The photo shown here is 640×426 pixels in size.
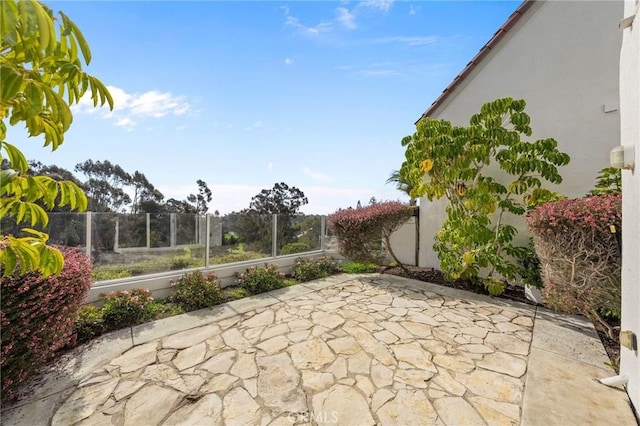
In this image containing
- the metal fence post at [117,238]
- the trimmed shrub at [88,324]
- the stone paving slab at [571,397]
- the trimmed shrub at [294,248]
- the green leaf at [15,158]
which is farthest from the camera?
the trimmed shrub at [294,248]

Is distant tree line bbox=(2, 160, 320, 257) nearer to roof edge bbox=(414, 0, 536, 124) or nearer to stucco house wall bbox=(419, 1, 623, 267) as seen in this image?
roof edge bbox=(414, 0, 536, 124)

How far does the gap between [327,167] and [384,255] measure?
14.5 ft

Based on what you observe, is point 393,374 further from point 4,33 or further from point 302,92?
point 302,92

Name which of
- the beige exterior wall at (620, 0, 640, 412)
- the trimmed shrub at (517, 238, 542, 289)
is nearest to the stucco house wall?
the trimmed shrub at (517, 238, 542, 289)

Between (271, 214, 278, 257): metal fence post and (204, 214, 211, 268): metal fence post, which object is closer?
(204, 214, 211, 268): metal fence post

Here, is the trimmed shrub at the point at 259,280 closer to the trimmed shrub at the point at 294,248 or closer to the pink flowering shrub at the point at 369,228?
the trimmed shrub at the point at 294,248

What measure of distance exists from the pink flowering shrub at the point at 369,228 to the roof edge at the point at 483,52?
9.72ft

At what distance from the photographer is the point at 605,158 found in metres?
4.80

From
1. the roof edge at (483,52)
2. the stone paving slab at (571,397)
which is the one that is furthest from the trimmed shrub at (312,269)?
the roof edge at (483,52)

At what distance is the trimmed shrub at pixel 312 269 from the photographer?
6.54m

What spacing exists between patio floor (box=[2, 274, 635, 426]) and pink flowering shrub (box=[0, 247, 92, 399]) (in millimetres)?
276

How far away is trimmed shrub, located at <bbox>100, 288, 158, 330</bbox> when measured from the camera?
3713 mm

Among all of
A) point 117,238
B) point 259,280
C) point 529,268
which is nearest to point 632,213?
point 529,268

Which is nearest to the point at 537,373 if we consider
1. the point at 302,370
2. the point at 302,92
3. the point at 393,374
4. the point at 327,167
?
the point at 393,374
